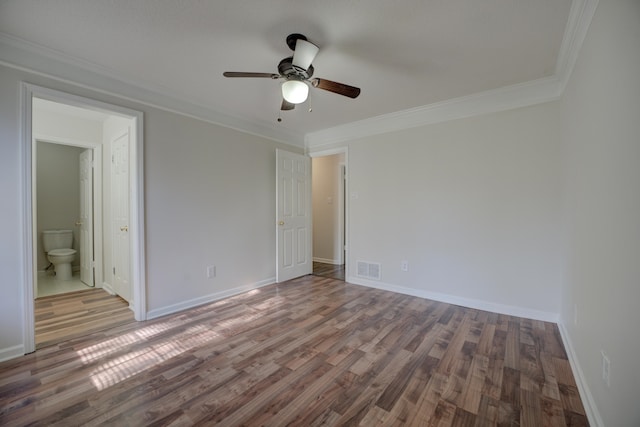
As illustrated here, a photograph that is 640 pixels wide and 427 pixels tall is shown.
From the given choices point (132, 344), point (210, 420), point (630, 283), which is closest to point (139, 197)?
Answer: point (132, 344)

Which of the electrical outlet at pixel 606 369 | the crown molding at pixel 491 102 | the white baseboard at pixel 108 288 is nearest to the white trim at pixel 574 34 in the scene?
the crown molding at pixel 491 102

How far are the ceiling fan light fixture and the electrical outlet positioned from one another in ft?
8.14

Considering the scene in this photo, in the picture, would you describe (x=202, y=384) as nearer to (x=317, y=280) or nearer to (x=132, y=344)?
(x=132, y=344)

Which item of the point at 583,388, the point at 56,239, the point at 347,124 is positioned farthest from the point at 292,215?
the point at 56,239

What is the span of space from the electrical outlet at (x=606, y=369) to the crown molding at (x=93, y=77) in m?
4.01

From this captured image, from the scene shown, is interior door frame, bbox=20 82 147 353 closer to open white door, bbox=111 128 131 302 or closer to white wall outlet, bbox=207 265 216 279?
open white door, bbox=111 128 131 302

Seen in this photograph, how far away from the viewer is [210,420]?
1.50 meters

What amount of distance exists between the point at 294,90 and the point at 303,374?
2.16m

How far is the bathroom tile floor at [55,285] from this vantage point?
372 cm

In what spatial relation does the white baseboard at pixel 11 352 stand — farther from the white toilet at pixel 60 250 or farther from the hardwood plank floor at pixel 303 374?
the white toilet at pixel 60 250

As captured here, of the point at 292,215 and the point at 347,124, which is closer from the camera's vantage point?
the point at 347,124

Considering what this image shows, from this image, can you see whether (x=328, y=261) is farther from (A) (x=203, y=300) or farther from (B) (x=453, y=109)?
(B) (x=453, y=109)

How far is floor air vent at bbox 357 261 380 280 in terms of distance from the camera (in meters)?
3.99

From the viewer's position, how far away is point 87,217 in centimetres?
408
